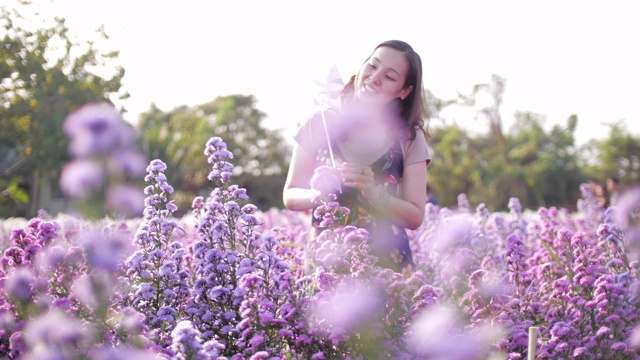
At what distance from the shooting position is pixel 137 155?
1.90 meters

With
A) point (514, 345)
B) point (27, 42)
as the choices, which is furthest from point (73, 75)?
point (514, 345)

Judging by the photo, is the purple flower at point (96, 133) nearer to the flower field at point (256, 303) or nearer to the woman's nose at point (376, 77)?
the flower field at point (256, 303)

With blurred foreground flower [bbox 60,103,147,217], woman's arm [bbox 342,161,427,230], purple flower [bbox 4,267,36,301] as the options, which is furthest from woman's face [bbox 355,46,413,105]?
purple flower [bbox 4,267,36,301]

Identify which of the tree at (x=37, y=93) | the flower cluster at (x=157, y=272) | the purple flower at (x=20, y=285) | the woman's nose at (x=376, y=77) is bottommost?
the purple flower at (x=20, y=285)

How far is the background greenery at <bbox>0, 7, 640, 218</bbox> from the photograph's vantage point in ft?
29.0

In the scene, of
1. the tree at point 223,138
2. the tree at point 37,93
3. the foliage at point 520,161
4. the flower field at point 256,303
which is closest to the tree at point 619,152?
the foliage at point 520,161

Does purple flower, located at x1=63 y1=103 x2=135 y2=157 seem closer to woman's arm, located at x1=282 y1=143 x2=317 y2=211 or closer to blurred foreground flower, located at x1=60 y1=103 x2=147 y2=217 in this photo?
blurred foreground flower, located at x1=60 y1=103 x2=147 y2=217

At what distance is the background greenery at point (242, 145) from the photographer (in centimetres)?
883

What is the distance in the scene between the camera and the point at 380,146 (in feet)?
10.7

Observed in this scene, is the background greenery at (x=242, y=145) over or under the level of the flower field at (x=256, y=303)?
over

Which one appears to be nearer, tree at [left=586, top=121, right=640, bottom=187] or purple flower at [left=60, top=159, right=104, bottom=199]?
purple flower at [left=60, top=159, right=104, bottom=199]

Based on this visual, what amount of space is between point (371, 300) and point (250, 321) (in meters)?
0.48

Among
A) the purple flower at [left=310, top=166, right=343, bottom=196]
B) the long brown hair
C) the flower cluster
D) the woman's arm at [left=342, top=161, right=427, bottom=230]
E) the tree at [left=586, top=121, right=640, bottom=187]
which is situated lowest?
the flower cluster

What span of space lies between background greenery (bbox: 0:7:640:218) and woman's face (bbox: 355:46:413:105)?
5258mm
